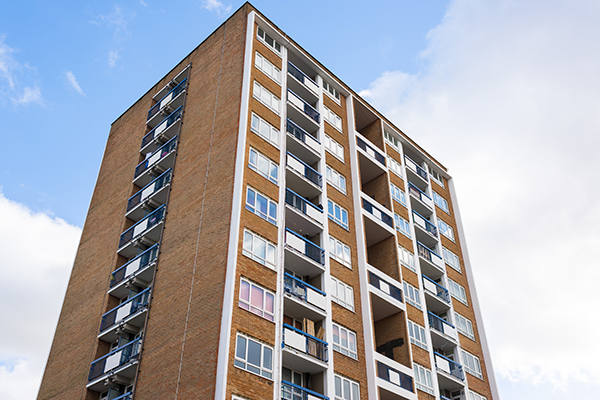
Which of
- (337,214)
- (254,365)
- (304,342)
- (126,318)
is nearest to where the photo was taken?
(254,365)

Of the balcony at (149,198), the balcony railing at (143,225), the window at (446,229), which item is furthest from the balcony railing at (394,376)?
the window at (446,229)

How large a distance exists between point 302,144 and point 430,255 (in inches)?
581

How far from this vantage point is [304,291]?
105 feet

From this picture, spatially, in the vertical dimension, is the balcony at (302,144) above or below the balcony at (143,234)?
above

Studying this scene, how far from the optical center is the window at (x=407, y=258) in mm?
42094

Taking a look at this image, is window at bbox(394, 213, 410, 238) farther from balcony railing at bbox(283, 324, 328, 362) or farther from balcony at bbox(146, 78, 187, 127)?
balcony at bbox(146, 78, 187, 127)

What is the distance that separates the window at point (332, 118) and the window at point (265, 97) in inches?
240

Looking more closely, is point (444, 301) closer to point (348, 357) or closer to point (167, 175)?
point (348, 357)

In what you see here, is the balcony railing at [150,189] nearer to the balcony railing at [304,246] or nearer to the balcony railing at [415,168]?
the balcony railing at [304,246]

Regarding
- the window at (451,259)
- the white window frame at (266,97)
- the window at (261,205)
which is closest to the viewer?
the window at (261,205)

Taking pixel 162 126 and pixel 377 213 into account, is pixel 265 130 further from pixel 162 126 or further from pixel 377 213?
pixel 377 213

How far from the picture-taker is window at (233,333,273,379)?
2642 cm

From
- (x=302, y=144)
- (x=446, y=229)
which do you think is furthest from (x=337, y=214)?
(x=446, y=229)

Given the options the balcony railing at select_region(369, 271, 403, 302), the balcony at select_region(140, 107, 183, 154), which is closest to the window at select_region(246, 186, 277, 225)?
the balcony railing at select_region(369, 271, 403, 302)
